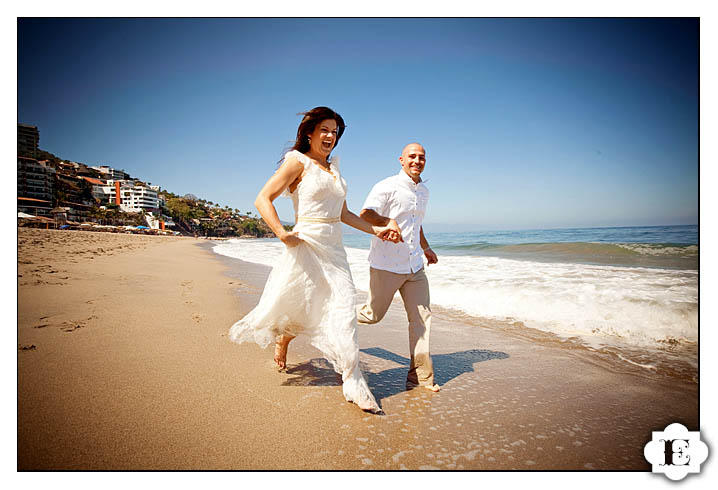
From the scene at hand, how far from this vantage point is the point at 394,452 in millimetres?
2021

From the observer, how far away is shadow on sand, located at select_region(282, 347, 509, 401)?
2941 millimetres

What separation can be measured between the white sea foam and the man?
8.17 ft

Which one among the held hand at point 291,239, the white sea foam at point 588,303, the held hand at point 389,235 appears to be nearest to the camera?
the held hand at point 291,239

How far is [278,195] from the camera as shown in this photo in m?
2.59

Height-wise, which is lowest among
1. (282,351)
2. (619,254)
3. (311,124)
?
(282,351)

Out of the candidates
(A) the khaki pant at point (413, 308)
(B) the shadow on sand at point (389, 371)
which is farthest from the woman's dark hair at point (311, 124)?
(B) the shadow on sand at point (389, 371)

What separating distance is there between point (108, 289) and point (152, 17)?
4.54 m

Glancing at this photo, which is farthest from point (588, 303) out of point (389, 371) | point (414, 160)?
point (414, 160)

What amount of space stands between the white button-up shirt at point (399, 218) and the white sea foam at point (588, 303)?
8.76 ft

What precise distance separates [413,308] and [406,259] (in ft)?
1.35

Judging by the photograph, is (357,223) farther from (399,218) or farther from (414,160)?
(414,160)

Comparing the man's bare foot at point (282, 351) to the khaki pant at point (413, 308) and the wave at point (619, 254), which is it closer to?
the khaki pant at point (413, 308)

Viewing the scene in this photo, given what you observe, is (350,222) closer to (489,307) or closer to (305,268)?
(305,268)

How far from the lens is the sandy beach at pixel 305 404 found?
1.98 metres
